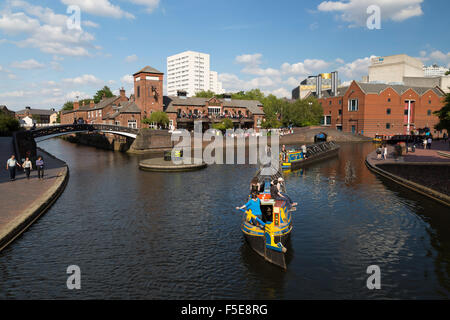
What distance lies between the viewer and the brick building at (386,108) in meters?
79.1

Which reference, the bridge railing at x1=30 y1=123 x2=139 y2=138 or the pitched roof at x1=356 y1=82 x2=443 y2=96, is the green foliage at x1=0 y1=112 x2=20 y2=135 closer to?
the bridge railing at x1=30 y1=123 x2=139 y2=138

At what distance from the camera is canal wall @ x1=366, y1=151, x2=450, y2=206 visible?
2435 cm

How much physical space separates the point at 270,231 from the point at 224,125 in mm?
59704

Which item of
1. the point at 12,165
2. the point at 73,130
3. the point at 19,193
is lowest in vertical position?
the point at 19,193

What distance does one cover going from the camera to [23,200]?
1983cm

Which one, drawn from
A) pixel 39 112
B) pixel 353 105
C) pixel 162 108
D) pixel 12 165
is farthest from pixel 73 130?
pixel 39 112

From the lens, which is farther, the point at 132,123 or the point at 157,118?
the point at 132,123

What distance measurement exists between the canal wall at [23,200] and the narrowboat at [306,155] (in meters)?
24.7

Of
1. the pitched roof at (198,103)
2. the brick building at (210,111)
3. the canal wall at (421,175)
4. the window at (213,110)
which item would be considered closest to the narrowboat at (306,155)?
the canal wall at (421,175)

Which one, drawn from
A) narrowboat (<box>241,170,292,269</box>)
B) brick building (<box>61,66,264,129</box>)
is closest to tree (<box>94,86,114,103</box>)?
brick building (<box>61,66,264,129</box>)

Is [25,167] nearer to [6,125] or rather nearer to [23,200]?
[23,200]

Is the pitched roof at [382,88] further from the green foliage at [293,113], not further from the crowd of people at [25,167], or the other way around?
the crowd of people at [25,167]

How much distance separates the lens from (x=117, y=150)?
61.2 meters

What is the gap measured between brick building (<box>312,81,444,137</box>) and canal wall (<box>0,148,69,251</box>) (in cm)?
7311
